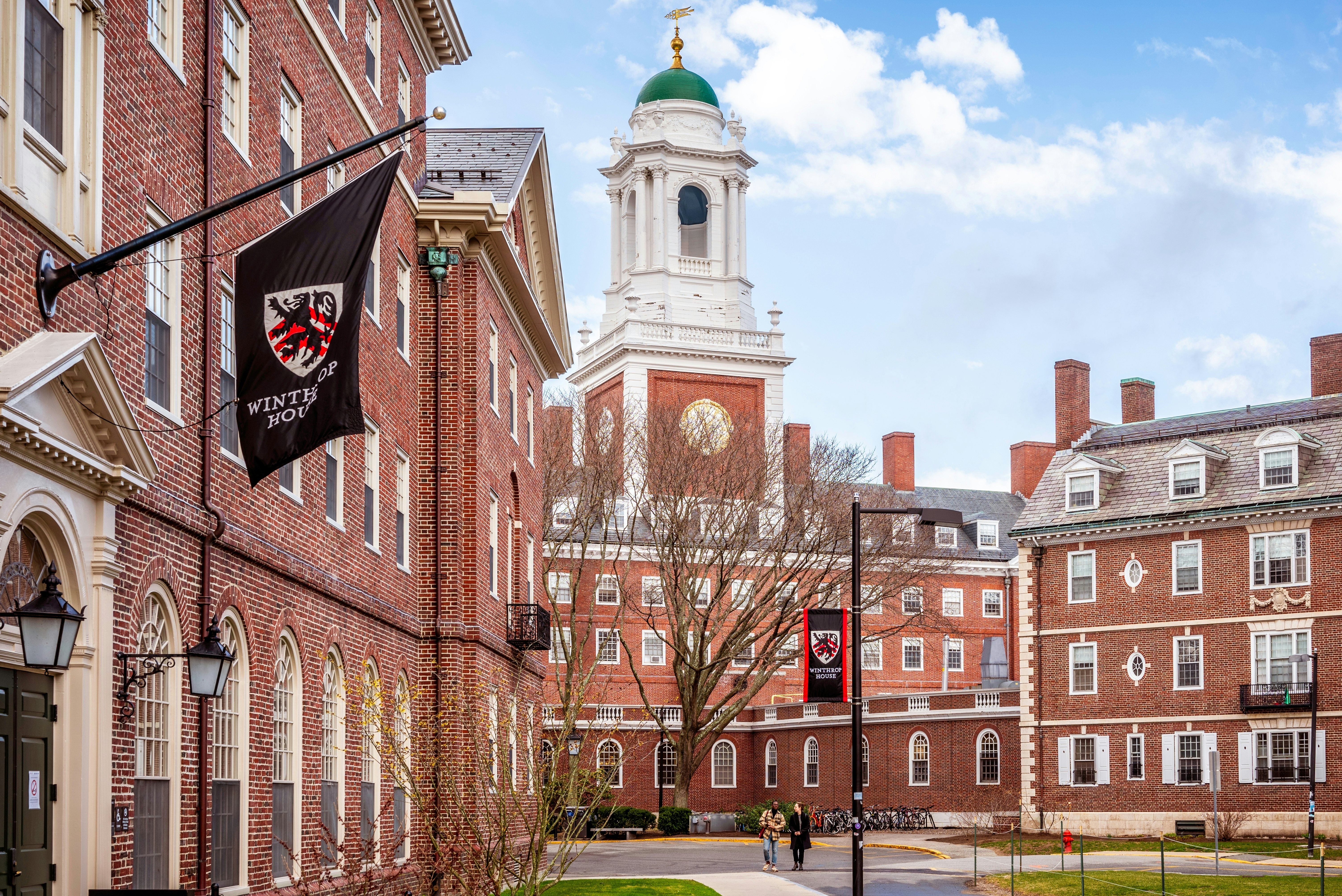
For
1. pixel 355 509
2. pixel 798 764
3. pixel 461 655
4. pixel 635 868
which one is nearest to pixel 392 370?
pixel 355 509

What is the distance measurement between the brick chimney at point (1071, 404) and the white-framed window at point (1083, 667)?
978 centimetres

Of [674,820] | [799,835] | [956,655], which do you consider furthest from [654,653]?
[799,835]

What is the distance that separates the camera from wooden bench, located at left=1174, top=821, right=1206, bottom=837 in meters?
47.4

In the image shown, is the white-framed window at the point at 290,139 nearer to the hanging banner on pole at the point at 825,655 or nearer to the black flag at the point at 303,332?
the black flag at the point at 303,332

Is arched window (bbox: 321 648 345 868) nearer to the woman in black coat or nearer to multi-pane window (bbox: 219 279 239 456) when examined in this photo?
multi-pane window (bbox: 219 279 239 456)

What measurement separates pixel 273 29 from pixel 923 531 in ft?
142

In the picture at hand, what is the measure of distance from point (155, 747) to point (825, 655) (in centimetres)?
1183

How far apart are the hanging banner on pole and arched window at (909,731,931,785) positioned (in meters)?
38.0

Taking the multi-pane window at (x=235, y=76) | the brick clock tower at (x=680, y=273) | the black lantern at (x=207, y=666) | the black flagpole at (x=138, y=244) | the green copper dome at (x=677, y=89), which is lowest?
the black lantern at (x=207, y=666)

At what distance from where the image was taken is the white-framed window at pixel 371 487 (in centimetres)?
2300

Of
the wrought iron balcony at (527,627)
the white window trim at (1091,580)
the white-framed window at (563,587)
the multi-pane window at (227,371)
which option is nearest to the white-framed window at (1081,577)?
the white window trim at (1091,580)

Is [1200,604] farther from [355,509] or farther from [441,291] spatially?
[355,509]

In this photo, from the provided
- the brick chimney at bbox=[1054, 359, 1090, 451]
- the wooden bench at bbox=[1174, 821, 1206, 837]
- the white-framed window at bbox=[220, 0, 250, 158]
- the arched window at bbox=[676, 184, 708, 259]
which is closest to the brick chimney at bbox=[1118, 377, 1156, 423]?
the brick chimney at bbox=[1054, 359, 1090, 451]

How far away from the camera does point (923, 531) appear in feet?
193
